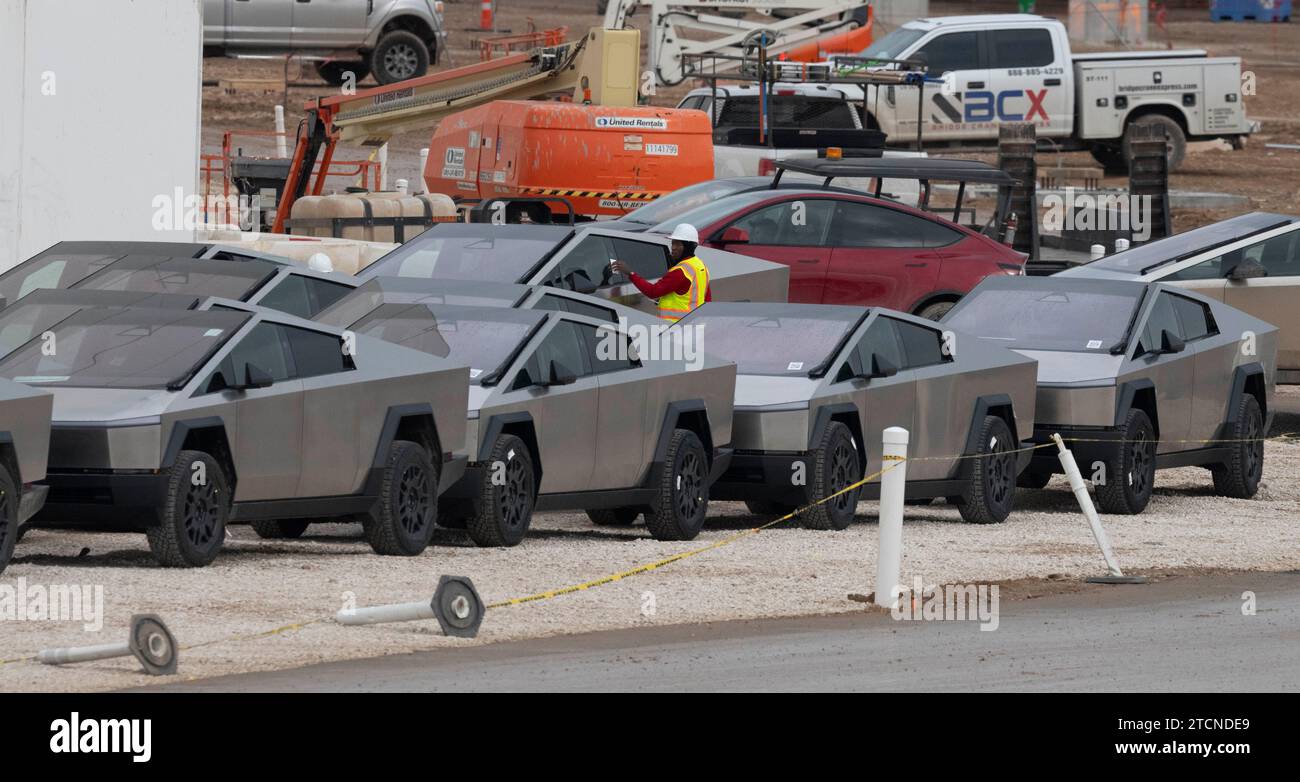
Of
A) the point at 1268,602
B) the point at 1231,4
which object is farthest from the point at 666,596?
the point at 1231,4

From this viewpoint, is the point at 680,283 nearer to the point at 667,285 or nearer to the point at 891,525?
the point at 667,285

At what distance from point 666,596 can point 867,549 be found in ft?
8.60

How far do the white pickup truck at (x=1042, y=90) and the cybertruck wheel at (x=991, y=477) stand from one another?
18273 mm

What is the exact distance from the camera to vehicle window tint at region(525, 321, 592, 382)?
14.8m

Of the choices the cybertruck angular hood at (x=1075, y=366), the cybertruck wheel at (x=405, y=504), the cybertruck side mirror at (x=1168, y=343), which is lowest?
the cybertruck wheel at (x=405, y=504)

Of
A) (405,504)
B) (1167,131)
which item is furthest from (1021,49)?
(405,504)

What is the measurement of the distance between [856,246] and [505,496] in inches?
328

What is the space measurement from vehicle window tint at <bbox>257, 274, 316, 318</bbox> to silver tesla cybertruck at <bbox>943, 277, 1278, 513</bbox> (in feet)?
16.4

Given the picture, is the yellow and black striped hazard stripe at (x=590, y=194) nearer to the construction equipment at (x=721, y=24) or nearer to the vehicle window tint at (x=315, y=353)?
the construction equipment at (x=721, y=24)

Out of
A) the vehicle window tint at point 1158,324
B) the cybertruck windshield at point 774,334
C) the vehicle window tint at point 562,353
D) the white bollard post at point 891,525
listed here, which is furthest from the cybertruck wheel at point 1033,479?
the white bollard post at point 891,525

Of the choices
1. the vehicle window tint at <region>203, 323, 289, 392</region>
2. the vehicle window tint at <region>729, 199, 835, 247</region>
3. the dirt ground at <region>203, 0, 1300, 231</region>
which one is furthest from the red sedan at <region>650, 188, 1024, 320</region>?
the dirt ground at <region>203, 0, 1300, 231</region>

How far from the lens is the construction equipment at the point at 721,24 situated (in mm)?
38156

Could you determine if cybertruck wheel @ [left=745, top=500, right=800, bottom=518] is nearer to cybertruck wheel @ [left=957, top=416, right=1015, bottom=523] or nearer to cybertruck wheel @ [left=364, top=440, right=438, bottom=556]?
cybertruck wheel @ [left=957, top=416, right=1015, bottom=523]
